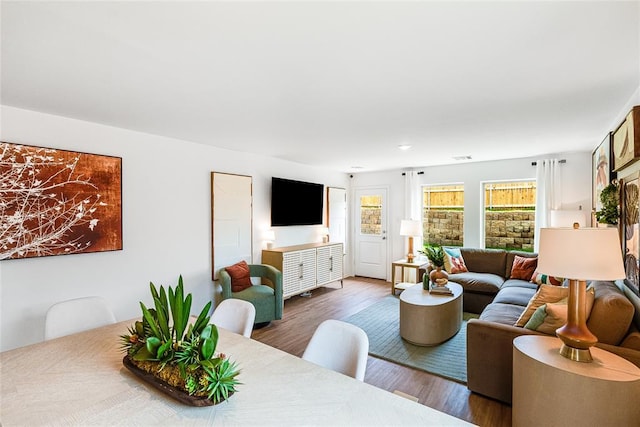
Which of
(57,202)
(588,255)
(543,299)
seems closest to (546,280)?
(543,299)

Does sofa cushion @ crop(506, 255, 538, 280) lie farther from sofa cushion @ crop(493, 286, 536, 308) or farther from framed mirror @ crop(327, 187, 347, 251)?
framed mirror @ crop(327, 187, 347, 251)

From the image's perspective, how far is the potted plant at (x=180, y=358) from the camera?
1.20m

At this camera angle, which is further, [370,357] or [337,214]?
[337,214]

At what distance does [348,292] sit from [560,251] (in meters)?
4.20

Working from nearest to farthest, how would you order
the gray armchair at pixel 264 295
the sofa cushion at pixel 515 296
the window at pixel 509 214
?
1. the sofa cushion at pixel 515 296
2. the gray armchair at pixel 264 295
3. the window at pixel 509 214

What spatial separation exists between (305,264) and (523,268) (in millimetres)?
3323

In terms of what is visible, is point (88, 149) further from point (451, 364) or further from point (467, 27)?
point (451, 364)

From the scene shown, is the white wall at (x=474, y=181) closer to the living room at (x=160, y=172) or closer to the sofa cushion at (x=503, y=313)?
the living room at (x=160, y=172)

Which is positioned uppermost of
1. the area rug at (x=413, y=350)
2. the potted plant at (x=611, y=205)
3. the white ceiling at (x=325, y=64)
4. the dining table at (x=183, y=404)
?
the white ceiling at (x=325, y=64)

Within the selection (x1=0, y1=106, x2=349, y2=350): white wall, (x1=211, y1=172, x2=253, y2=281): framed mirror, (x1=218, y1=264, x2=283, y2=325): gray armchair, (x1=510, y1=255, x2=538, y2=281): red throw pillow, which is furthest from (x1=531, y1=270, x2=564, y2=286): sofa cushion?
(x1=0, y1=106, x2=349, y2=350): white wall

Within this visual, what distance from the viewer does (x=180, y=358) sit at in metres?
1.27

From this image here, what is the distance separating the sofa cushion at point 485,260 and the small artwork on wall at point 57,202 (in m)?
5.05

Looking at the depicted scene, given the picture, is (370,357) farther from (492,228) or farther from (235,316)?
(492,228)

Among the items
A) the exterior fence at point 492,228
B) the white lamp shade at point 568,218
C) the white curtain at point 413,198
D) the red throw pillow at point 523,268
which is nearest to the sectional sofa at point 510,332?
the red throw pillow at point 523,268
